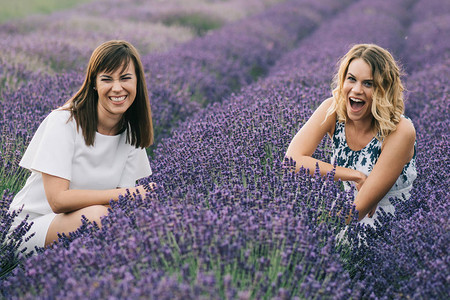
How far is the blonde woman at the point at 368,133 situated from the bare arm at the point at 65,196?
1.00 m

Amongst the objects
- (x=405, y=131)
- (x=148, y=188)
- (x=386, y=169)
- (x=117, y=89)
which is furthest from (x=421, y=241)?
(x=117, y=89)

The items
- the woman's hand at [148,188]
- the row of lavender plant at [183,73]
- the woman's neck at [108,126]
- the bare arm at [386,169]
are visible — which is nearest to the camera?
the woman's hand at [148,188]

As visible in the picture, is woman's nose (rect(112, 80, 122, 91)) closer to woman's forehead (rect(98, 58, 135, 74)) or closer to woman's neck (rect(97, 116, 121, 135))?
woman's forehead (rect(98, 58, 135, 74))

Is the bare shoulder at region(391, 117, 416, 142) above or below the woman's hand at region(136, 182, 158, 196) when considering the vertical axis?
above

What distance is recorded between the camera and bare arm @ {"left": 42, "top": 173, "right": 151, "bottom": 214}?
8.09 ft

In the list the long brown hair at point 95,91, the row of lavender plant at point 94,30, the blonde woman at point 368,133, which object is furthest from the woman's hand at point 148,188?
the row of lavender plant at point 94,30

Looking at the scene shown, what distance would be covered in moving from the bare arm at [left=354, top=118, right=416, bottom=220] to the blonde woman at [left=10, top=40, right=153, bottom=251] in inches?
41.4

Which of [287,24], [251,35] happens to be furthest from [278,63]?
[287,24]

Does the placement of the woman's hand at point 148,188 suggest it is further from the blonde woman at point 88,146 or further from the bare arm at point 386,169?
the bare arm at point 386,169

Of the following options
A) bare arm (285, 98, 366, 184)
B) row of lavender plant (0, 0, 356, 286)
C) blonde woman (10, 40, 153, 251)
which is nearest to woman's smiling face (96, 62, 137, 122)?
blonde woman (10, 40, 153, 251)

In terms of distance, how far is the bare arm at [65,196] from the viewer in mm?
2467

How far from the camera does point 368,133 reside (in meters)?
2.69

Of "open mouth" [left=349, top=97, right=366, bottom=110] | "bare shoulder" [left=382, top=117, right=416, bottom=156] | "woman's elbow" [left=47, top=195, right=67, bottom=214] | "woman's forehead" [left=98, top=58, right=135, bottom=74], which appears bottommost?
"woman's elbow" [left=47, top=195, right=67, bottom=214]

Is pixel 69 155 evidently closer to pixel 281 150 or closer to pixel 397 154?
pixel 281 150
